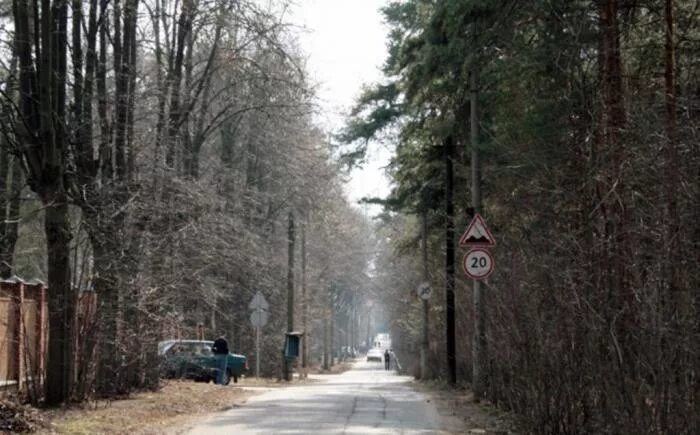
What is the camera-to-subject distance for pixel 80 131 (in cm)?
1659

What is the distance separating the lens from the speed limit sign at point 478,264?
1633 cm

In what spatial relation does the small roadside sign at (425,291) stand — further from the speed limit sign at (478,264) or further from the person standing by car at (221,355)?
the speed limit sign at (478,264)

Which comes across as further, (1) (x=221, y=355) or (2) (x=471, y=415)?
(1) (x=221, y=355)

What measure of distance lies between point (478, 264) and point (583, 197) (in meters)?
5.42

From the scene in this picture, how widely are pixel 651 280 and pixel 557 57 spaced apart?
6982 mm

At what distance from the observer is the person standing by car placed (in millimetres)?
28875

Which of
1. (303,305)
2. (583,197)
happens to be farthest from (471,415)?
(303,305)

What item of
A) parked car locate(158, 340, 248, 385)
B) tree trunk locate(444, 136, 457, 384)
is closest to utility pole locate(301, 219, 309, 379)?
parked car locate(158, 340, 248, 385)

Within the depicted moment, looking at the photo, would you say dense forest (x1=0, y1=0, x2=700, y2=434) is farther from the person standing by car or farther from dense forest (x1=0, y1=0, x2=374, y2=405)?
the person standing by car

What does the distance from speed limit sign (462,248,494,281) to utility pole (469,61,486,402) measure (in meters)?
1.05

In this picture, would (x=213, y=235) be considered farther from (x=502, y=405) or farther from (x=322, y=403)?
(x=502, y=405)

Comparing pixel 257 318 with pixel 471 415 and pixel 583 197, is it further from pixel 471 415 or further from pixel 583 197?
pixel 583 197

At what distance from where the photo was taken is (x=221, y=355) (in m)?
29.1

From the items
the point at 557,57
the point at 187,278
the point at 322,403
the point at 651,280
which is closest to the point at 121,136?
the point at 187,278
